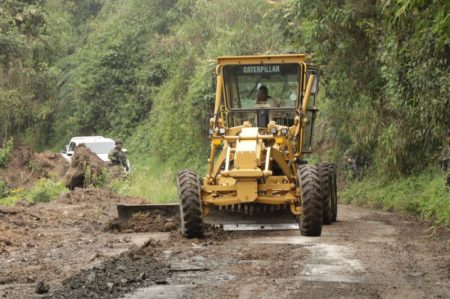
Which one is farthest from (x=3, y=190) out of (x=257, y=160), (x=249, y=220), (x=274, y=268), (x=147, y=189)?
(x=274, y=268)

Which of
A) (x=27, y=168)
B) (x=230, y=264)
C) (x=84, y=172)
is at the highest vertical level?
(x=230, y=264)

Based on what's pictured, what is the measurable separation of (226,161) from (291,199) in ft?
4.34

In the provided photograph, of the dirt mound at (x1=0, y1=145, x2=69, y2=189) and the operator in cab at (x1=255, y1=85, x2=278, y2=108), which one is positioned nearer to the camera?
the operator in cab at (x1=255, y1=85, x2=278, y2=108)

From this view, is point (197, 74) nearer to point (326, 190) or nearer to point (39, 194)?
point (39, 194)

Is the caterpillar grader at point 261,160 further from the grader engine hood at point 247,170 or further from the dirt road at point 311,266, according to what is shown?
the dirt road at point 311,266

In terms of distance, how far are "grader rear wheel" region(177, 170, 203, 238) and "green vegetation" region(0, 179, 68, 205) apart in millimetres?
9411

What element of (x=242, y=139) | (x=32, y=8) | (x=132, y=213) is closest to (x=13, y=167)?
(x=32, y=8)

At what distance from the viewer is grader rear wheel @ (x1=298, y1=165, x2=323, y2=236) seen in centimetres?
1421

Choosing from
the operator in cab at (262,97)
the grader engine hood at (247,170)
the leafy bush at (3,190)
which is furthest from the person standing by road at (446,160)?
the leafy bush at (3,190)

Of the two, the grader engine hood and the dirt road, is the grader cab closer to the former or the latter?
the grader engine hood

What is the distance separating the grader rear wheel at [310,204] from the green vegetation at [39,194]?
1064cm

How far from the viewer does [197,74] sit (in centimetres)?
3844

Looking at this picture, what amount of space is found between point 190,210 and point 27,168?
17100 millimetres

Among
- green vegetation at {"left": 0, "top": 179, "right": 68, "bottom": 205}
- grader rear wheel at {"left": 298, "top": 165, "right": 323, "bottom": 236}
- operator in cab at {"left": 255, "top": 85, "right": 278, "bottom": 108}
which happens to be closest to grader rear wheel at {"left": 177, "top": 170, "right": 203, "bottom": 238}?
grader rear wheel at {"left": 298, "top": 165, "right": 323, "bottom": 236}
